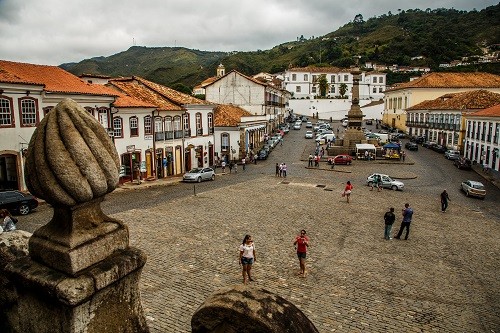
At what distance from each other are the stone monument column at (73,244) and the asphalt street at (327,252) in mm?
6431

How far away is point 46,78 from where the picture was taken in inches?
1003

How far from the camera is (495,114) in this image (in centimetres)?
3969

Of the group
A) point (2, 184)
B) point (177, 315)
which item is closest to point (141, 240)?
point (177, 315)

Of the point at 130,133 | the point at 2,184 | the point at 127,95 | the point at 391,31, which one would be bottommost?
the point at 2,184

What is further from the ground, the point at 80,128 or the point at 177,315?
the point at 80,128

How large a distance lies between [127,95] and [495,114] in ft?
117

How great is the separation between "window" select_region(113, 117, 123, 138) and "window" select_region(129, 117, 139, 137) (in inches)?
38.8

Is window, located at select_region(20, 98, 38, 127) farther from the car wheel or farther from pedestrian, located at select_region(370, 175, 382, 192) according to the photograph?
pedestrian, located at select_region(370, 175, 382, 192)

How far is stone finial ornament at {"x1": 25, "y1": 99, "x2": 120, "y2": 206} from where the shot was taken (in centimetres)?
237

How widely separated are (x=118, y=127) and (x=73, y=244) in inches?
1102

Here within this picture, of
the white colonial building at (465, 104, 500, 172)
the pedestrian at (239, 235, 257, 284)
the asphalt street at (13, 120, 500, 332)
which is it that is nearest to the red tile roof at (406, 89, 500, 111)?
the white colonial building at (465, 104, 500, 172)

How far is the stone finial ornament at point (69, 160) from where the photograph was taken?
237 centimetres

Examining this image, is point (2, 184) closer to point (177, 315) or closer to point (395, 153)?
point (177, 315)

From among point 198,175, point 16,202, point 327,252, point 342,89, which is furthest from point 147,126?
point 342,89
